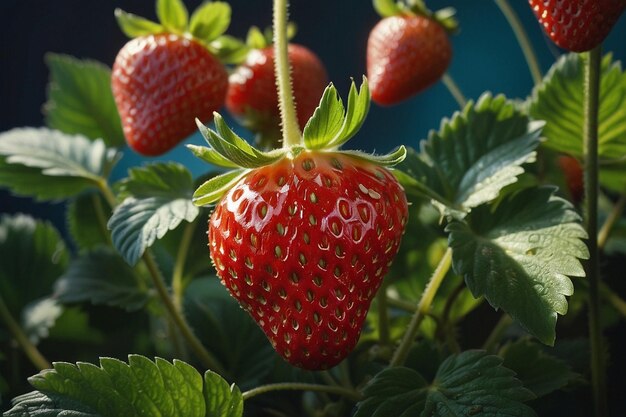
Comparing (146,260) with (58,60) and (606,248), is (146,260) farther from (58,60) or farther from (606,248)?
(606,248)

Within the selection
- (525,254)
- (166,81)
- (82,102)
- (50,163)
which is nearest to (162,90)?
(166,81)

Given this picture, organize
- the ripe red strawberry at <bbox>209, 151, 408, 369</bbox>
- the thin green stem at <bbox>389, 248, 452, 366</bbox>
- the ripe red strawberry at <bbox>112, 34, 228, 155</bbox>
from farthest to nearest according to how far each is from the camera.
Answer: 1. the ripe red strawberry at <bbox>112, 34, 228, 155</bbox>
2. the thin green stem at <bbox>389, 248, 452, 366</bbox>
3. the ripe red strawberry at <bbox>209, 151, 408, 369</bbox>

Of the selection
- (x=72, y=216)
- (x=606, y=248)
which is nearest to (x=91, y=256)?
(x=72, y=216)

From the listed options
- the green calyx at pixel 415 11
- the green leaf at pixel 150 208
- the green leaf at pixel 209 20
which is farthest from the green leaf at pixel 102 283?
the green calyx at pixel 415 11

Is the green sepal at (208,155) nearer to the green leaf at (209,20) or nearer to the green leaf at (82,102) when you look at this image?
the green leaf at (209,20)

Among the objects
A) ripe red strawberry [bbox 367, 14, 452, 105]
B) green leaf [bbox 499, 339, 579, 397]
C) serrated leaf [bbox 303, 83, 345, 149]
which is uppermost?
serrated leaf [bbox 303, 83, 345, 149]

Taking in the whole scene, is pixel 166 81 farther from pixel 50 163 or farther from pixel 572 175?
pixel 572 175

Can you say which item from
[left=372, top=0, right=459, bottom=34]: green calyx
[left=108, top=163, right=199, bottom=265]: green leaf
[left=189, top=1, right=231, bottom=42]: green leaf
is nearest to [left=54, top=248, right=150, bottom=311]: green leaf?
[left=108, top=163, right=199, bottom=265]: green leaf

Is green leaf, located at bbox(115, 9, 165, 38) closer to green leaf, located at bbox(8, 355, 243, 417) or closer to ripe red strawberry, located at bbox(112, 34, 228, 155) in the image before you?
ripe red strawberry, located at bbox(112, 34, 228, 155)
